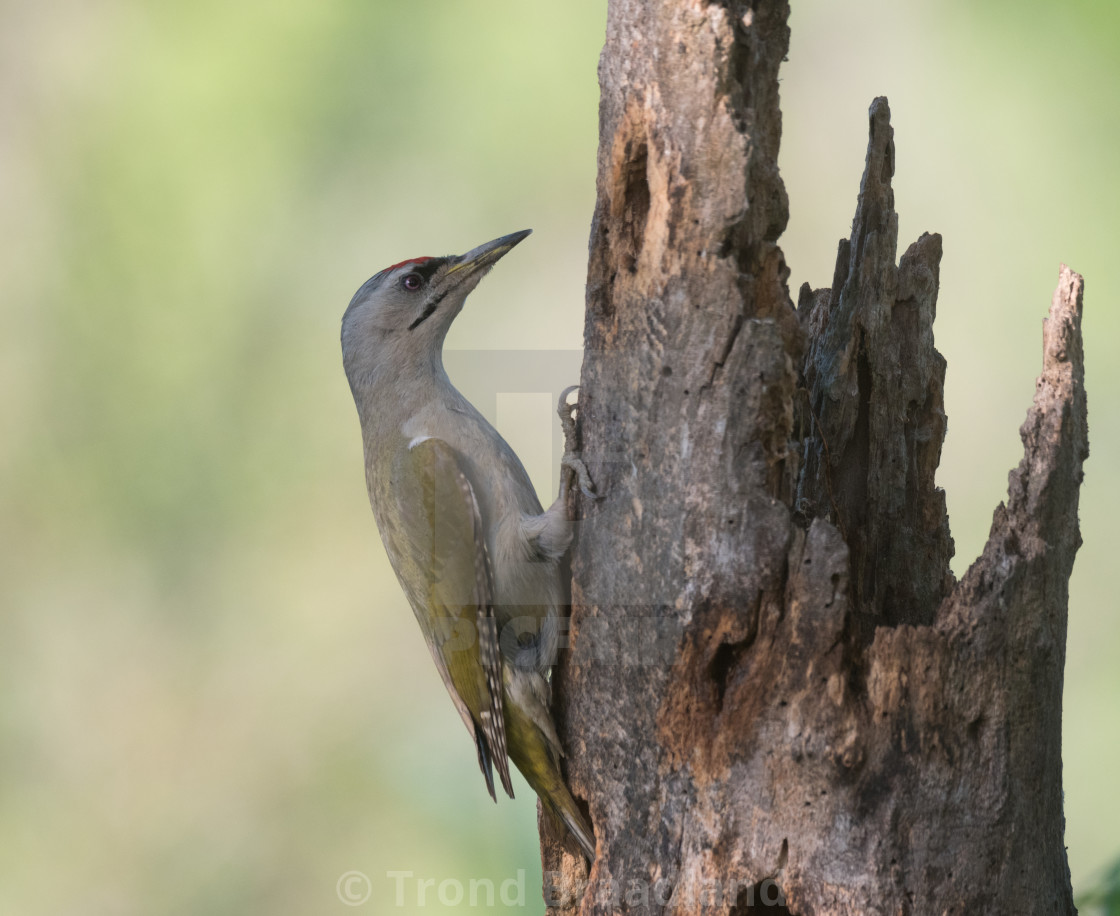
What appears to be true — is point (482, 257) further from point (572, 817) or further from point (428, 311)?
point (572, 817)

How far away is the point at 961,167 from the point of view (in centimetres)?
496

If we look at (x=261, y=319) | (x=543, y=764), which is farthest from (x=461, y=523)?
(x=261, y=319)

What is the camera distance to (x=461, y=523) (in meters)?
3.13

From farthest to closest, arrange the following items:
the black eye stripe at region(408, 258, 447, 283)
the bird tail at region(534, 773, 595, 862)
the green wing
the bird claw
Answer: the black eye stripe at region(408, 258, 447, 283) < the green wing < the bird tail at region(534, 773, 595, 862) < the bird claw

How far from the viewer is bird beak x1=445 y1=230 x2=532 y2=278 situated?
130 inches

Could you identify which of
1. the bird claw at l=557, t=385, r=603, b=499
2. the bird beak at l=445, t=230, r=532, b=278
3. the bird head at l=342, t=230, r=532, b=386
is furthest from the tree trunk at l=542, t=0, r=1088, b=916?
the bird head at l=342, t=230, r=532, b=386

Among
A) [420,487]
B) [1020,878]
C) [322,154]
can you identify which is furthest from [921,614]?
[322,154]

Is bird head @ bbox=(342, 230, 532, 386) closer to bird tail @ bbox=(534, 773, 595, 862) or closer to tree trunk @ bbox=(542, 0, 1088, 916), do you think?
tree trunk @ bbox=(542, 0, 1088, 916)

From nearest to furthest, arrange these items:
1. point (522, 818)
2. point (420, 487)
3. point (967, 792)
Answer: point (967, 792) → point (420, 487) → point (522, 818)

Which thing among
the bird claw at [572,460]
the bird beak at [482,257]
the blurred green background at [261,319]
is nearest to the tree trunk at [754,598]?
the bird claw at [572,460]

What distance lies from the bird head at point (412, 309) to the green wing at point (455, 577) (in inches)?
14.6

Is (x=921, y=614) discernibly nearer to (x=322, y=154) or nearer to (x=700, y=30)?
(x=700, y=30)

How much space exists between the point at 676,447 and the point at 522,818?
288 centimetres

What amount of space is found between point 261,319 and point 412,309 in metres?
2.20
